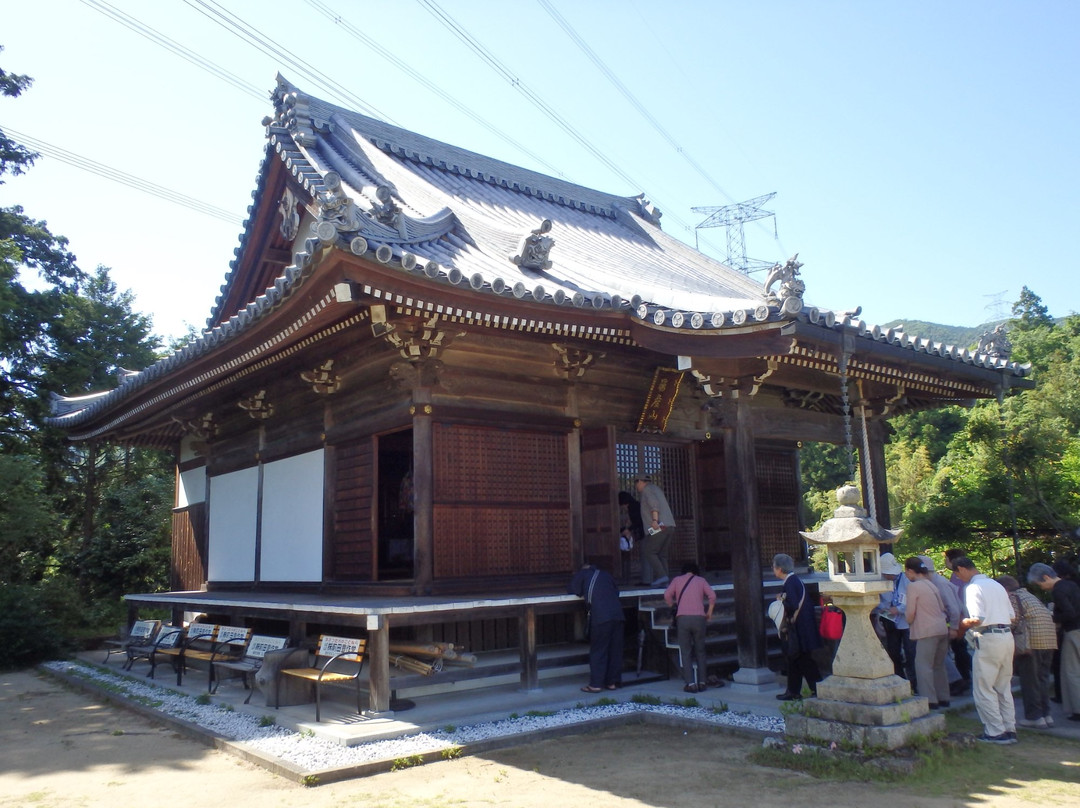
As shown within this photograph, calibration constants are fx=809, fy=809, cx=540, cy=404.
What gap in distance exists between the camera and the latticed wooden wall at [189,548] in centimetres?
1462

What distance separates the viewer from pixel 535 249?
980 cm

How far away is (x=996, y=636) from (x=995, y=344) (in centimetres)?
573

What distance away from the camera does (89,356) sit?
20562 mm

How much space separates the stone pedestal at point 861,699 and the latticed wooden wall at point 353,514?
218 inches

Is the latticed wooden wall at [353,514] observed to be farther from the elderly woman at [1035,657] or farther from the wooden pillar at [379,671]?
the elderly woman at [1035,657]

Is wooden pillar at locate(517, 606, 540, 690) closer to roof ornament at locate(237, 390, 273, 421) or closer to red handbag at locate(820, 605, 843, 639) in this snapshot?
red handbag at locate(820, 605, 843, 639)

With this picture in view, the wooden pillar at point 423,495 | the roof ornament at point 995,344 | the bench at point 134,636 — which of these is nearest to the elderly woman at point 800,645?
the wooden pillar at point 423,495

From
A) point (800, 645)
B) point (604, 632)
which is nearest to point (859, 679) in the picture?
point (800, 645)

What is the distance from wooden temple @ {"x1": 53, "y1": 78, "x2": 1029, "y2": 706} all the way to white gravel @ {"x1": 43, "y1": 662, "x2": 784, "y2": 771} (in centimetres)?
109

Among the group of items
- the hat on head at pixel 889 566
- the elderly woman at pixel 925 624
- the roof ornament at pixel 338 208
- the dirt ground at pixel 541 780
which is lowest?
the dirt ground at pixel 541 780

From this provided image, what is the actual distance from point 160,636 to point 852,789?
9.46m

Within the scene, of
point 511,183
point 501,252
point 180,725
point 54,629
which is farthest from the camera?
point 511,183

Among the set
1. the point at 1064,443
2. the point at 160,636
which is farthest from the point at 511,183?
the point at 1064,443

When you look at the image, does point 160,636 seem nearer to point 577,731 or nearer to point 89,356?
point 577,731
